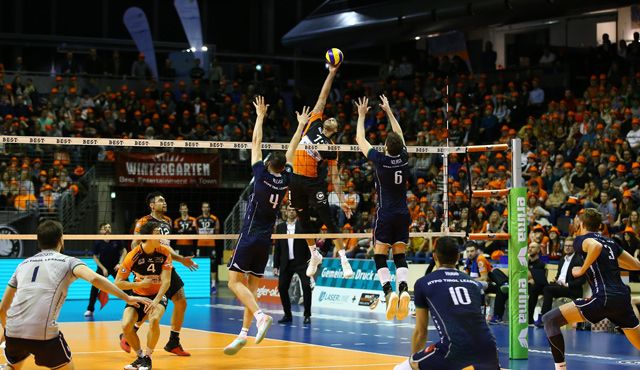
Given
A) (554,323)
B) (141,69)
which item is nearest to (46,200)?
(141,69)

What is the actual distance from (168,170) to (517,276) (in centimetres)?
1731

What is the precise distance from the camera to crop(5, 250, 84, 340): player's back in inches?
339

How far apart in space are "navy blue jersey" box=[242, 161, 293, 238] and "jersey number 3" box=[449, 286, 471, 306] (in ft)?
12.5

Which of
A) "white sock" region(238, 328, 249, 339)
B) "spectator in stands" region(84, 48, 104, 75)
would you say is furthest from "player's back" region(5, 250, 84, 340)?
"spectator in stands" region(84, 48, 104, 75)

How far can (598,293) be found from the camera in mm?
11711

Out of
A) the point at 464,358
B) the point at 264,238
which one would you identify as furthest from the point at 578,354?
the point at 464,358

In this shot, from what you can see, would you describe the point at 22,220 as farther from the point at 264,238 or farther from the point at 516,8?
the point at 264,238

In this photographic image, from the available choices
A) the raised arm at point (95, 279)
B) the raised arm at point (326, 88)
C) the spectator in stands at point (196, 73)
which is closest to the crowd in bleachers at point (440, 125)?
the spectator in stands at point (196, 73)

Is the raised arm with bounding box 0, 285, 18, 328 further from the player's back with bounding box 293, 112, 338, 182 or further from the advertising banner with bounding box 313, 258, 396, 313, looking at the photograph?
the advertising banner with bounding box 313, 258, 396, 313

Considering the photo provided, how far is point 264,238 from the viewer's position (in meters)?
12.3

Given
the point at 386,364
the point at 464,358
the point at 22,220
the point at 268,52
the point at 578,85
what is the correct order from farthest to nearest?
the point at 268,52
the point at 578,85
the point at 22,220
the point at 386,364
the point at 464,358

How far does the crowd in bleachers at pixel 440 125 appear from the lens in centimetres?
2211

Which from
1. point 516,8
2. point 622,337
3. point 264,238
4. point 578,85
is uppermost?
point 516,8

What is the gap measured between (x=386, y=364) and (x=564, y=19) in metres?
23.3
